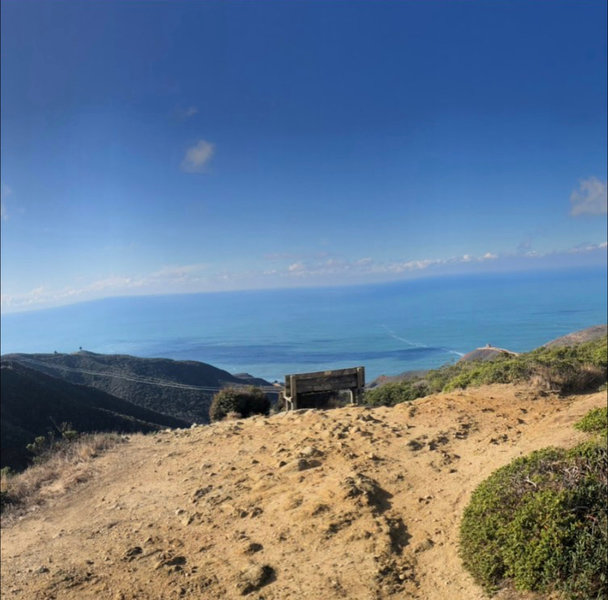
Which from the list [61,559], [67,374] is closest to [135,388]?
[67,374]

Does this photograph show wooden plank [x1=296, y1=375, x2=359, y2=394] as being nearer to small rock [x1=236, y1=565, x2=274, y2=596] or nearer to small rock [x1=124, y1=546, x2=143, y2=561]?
small rock [x1=124, y1=546, x2=143, y2=561]

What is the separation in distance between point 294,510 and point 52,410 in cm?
3596

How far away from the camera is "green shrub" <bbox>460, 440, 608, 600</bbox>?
287 cm

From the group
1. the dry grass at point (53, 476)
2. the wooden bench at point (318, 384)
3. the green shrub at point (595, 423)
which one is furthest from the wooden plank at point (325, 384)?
the green shrub at point (595, 423)

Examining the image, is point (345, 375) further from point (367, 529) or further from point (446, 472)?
point (367, 529)

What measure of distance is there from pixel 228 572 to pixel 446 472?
9.11 ft

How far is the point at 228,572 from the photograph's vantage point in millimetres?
4391

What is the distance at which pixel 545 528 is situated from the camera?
3031 mm

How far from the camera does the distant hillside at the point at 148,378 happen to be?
4456cm

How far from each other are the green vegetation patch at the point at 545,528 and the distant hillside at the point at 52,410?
96.2 feet

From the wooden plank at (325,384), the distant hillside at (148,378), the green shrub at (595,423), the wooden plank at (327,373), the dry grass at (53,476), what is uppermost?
the green shrub at (595,423)

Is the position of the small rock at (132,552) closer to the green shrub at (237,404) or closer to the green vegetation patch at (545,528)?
the green vegetation patch at (545,528)

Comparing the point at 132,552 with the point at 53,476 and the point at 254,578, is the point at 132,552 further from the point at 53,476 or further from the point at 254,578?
the point at 53,476

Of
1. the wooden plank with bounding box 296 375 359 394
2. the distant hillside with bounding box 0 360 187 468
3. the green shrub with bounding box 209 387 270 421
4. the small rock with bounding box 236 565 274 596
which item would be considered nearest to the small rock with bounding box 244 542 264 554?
the small rock with bounding box 236 565 274 596
